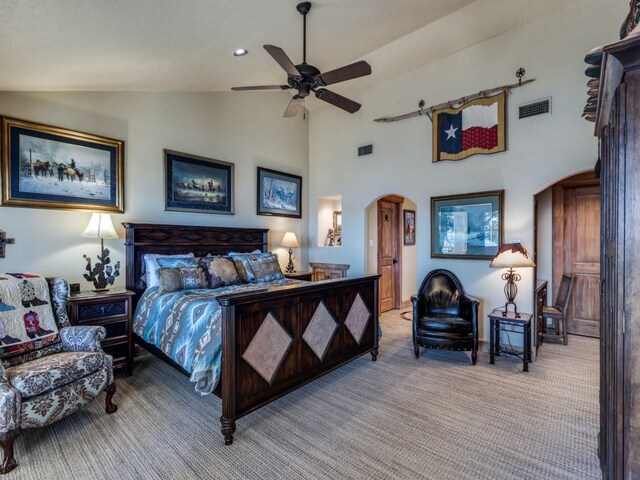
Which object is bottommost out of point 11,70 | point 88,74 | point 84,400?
point 84,400

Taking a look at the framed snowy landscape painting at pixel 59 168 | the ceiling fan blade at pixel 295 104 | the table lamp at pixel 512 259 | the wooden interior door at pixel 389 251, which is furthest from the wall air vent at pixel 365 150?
the framed snowy landscape painting at pixel 59 168

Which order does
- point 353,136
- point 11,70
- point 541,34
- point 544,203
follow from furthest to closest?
1. point 353,136
2. point 544,203
3. point 541,34
4. point 11,70

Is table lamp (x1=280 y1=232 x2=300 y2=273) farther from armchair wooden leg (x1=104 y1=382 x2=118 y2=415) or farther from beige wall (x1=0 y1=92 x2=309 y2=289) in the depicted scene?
armchair wooden leg (x1=104 y1=382 x2=118 y2=415)

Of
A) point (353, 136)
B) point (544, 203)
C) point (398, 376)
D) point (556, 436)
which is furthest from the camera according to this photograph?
point (353, 136)

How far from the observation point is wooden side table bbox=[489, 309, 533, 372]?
3490mm

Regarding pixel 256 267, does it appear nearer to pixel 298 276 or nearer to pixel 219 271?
pixel 219 271

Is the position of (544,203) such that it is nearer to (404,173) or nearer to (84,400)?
(404,173)

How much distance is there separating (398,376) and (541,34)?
14.1 ft

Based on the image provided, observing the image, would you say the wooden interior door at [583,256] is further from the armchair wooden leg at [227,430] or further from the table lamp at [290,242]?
the armchair wooden leg at [227,430]

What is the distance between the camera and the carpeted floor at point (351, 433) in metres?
1.99

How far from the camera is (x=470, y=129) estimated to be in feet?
14.4

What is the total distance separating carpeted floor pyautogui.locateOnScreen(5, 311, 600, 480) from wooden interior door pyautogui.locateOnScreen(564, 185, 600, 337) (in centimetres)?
160

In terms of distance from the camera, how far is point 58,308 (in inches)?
113

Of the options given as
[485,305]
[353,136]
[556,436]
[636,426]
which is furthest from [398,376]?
[353,136]
